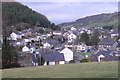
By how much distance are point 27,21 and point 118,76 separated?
1954 inches

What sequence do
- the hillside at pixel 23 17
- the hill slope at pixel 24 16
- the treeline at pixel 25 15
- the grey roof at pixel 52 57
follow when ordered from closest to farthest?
the grey roof at pixel 52 57 → the hillside at pixel 23 17 → the hill slope at pixel 24 16 → the treeline at pixel 25 15

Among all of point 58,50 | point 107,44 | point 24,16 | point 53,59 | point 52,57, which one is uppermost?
point 24,16

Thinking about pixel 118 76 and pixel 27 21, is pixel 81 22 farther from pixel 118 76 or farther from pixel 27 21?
pixel 118 76

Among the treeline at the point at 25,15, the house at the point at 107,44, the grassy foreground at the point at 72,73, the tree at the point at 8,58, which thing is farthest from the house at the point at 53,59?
the treeline at the point at 25,15

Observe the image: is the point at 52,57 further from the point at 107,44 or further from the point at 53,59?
the point at 107,44

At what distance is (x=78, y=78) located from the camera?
6.24 meters

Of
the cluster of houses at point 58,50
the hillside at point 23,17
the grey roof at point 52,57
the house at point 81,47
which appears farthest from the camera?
the hillside at point 23,17

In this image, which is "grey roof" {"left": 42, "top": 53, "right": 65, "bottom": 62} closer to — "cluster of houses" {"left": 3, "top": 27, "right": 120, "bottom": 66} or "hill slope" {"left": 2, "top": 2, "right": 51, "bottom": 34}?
"cluster of houses" {"left": 3, "top": 27, "right": 120, "bottom": 66}

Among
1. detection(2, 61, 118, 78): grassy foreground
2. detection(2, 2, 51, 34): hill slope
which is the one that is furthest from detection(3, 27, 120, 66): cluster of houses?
detection(2, 61, 118, 78): grassy foreground

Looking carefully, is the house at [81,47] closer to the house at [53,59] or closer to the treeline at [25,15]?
the house at [53,59]

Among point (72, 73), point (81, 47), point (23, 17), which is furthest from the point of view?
point (23, 17)

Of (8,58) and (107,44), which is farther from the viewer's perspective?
(107,44)

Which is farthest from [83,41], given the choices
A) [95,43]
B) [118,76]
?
[118,76]

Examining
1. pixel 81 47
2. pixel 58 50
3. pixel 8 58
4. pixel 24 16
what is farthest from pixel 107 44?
pixel 8 58
